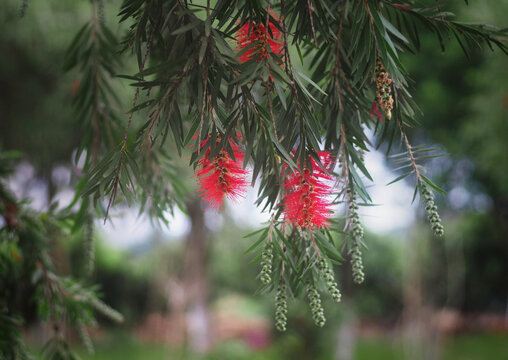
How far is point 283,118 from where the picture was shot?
2.62 ft

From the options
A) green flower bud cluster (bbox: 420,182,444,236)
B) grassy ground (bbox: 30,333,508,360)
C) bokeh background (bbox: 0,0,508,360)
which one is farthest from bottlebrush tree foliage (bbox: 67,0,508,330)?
grassy ground (bbox: 30,333,508,360)

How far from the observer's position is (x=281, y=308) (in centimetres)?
76

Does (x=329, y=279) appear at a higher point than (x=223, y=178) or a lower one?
lower

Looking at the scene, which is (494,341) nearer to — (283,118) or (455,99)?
(455,99)

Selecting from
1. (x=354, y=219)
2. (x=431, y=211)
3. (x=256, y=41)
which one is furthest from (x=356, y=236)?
(x=256, y=41)

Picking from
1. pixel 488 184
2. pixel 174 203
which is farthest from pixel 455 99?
pixel 174 203

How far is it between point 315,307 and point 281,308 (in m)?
0.06

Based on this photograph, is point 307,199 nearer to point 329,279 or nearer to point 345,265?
point 329,279

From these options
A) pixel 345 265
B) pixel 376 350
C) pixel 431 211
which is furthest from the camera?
pixel 376 350

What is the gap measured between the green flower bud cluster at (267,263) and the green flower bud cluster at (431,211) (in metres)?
0.29

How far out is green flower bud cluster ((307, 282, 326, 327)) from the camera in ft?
2.39

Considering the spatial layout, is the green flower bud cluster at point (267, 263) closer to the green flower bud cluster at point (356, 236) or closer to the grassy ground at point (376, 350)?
the green flower bud cluster at point (356, 236)

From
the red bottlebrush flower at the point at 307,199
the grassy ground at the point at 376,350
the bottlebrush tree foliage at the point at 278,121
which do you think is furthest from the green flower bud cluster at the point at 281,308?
the grassy ground at the point at 376,350

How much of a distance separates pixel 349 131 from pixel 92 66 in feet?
2.94
